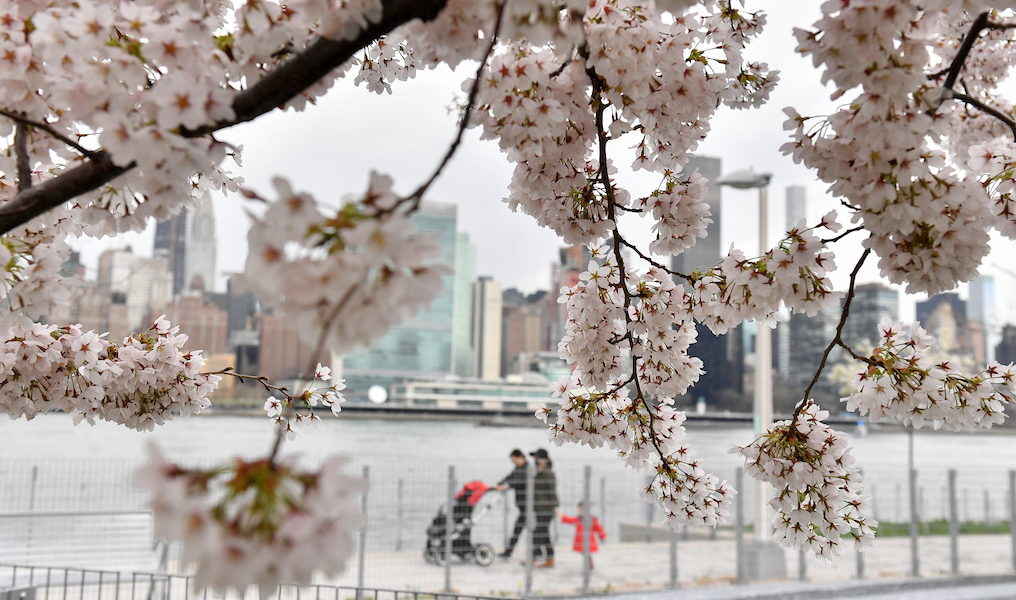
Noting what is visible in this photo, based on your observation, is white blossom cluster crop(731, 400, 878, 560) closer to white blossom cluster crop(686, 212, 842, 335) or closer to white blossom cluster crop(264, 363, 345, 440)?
white blossom cluster crop(686, 212, 842, 335)

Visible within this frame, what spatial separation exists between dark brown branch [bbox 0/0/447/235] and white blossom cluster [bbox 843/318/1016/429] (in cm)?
111

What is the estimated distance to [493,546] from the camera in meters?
7.12

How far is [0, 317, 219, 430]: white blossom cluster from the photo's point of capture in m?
1.45

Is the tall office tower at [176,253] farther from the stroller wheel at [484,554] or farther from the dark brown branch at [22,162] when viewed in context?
the dark brown branch at [22,162]

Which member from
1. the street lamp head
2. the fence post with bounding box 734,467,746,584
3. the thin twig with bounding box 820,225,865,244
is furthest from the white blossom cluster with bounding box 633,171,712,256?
the street lamp head

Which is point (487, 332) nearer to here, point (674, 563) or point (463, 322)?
point (463, 322)

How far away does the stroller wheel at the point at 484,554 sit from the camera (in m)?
6.57

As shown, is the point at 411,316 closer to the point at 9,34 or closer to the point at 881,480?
the point at 9,34

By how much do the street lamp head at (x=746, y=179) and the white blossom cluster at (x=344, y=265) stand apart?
23.0ft

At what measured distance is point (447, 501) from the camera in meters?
5.76

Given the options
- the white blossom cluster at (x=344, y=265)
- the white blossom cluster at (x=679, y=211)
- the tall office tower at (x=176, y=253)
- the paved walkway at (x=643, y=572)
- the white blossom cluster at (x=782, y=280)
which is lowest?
the paved walkway at (x=643, y=572)

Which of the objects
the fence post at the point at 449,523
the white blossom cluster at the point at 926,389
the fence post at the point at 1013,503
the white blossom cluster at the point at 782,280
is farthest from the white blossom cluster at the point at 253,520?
the fence post at the point at 1013,503

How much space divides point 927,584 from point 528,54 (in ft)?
24.4

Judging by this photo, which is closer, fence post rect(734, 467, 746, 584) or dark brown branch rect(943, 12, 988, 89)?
dark brown branch rect(943, 12, 988, 89)
